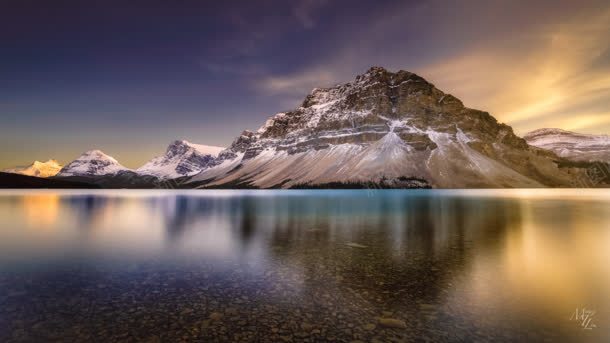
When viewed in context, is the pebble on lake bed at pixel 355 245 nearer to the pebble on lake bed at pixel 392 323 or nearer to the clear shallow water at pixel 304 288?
the clear shallow water at pixel 304 288

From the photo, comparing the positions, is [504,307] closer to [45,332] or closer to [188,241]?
[45,332]

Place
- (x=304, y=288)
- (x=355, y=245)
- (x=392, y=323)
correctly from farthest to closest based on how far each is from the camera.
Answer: (x=355, y=245)
(x=304, y=288)
(x=392, y=323)

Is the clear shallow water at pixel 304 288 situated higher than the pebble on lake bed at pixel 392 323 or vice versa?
the clear shallow water at pixel 304 288

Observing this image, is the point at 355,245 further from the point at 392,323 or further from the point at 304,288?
the point at 392,323

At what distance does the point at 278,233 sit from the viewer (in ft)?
136

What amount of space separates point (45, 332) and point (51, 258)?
57.2 ft

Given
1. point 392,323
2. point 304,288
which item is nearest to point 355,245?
point 304,288

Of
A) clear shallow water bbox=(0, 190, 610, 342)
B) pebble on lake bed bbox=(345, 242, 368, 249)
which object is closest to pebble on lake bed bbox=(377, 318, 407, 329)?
clear shallow water bbox=(0, 190, 610, 342)

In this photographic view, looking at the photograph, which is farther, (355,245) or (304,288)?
(355,245)

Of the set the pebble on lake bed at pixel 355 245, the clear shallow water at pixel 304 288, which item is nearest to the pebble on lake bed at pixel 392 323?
the clear shallow water at pixel 304 288

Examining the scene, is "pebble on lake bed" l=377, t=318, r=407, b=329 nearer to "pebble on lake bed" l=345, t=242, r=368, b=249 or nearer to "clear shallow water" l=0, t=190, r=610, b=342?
"clear shallow water" l=0, t=190, r=610, b=342

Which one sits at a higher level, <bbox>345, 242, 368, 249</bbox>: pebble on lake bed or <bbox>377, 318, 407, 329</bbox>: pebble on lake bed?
<bbox>345, 242, 368, 249</bbox>: pebble on lake bed

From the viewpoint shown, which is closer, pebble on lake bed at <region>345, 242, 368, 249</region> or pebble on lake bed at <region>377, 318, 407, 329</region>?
pebble on lake bed at <region>377, 318, 407, 329</region>

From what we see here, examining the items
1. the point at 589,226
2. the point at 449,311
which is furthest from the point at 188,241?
the point at 589,226
